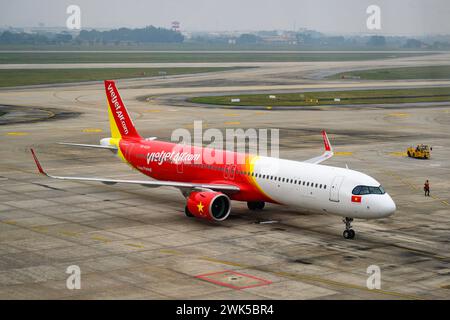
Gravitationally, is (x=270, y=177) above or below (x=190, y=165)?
below

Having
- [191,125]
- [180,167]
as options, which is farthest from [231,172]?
[191,125]

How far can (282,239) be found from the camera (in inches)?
1747

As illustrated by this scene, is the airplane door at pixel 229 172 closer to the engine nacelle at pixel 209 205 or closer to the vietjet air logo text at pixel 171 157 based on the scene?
the vietjet air logo text at pixel 171 157

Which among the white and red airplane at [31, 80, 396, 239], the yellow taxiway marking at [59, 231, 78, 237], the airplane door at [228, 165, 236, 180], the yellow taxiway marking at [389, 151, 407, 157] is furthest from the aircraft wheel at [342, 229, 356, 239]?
the yellow taxiway marking at [389, 151, 407, 157]

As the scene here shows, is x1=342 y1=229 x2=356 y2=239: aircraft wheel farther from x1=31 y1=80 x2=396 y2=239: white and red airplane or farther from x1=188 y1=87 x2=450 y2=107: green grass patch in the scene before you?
x1=188 y1=87 x2=450 y2=107: green grass patch

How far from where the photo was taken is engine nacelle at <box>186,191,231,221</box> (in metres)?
46.9

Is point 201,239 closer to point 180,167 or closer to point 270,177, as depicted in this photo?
point 270,177

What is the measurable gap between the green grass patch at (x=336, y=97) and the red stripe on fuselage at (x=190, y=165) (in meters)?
71.0

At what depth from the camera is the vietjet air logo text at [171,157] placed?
2068 inches

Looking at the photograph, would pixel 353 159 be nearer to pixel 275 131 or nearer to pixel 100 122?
pixel 275 131

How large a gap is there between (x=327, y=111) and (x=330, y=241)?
7631 centimetres

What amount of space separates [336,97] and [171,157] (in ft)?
297

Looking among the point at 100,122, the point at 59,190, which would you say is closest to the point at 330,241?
the point at 59,190

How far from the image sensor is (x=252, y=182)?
49.1m
